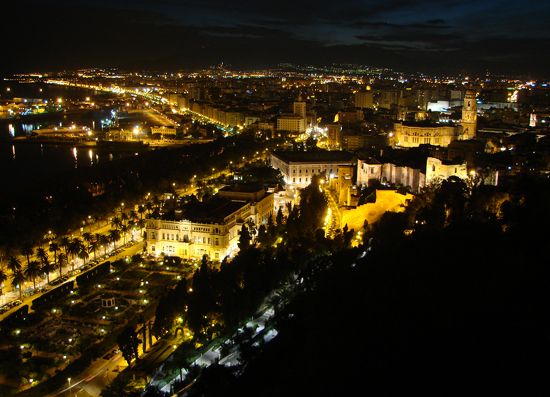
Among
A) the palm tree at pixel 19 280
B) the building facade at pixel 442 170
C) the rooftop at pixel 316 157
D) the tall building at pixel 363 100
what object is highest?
the tall building at pixel 363 100

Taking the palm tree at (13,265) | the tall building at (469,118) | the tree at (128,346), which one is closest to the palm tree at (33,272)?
the palm tree at (13,265)

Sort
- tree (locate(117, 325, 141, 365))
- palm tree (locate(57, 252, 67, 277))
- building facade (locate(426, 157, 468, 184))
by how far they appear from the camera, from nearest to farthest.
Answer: tree (locate(117, 325, 141, 365)), palm tree (locate(57, 252, 67, 277)), building facade (locate(426, 157, 468, 184))

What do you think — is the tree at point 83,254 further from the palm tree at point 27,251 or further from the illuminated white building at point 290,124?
the illuminated white building at point 290,124

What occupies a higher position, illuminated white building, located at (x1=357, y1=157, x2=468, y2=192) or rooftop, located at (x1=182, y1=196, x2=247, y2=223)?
illuminated white building, located at (x1=357, y1=157, x2=468, y2=192)

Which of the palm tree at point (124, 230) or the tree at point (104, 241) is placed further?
the palm tree at point (124, 230)

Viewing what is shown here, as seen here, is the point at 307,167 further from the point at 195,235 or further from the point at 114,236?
the point at 114,236

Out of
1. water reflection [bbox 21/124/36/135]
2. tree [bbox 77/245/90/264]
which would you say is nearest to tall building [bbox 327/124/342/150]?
tree [bbox 77/245/90/264]

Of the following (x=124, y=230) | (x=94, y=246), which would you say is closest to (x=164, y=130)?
(x=124, y=230)

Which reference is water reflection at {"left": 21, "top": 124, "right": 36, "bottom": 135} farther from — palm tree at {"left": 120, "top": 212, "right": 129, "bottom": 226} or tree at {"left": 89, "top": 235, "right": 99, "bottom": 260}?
tree at {"left": 89, "top": 235, "right": 99, "bottom": 260}

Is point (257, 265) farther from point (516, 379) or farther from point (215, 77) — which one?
point (215, 77)

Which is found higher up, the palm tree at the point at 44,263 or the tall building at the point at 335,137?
the tall building at the point at 335,137

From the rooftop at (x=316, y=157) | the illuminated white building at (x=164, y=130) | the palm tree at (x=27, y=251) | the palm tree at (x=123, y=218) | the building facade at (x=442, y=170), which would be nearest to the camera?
the palm tree at (x=27, y=251)

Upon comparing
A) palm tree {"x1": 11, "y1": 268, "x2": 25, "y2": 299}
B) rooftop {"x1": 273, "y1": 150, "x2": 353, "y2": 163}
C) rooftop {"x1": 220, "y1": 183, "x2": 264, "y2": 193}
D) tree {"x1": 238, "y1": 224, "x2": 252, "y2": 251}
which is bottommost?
palm tree {"x1": 11, "y1": 268, "x2": 25, "y2": 299}

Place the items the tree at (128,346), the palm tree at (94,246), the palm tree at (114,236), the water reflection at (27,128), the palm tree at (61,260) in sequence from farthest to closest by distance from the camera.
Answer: the water reflection at (27,128)
the palm tree at (114,236)
the palm tree at (94,246)
the palm tree at (61,260)
the tree at (128,346)
